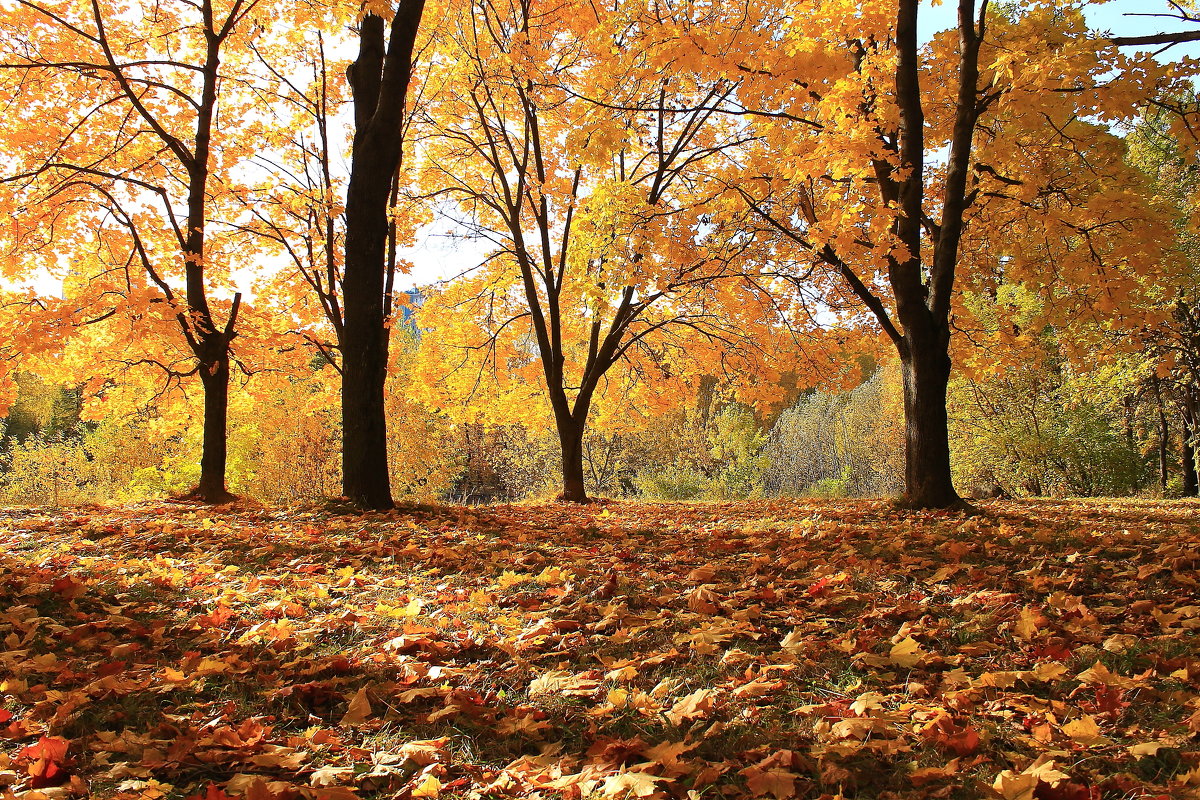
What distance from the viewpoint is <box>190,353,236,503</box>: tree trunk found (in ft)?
28.2

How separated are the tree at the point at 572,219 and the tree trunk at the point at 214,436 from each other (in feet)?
15.6

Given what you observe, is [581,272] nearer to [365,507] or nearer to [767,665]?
[365,507]

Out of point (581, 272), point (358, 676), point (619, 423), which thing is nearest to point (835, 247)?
point (581, 272)

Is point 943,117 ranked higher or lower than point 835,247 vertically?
higher

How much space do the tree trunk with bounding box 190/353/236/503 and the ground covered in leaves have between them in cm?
397

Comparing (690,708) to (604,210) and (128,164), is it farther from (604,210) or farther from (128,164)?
(128,164)

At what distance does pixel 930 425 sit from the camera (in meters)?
6.81

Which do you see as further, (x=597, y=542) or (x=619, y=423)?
(x=619, y=423)

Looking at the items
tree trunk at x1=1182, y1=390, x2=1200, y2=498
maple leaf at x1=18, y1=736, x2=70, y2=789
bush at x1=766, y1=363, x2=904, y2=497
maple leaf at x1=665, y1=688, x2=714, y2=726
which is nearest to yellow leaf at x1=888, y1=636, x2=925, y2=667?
maple leaf at x1=665, y1=688, x2=714, y2=726

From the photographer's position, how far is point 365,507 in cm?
661

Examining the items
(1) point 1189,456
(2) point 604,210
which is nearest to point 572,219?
(2) point 604,210

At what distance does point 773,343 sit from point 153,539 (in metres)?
10.3

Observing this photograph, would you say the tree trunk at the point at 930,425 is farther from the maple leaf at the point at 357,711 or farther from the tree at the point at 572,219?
the maple leaf at the point at 357,711

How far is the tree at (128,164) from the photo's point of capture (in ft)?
28.1
